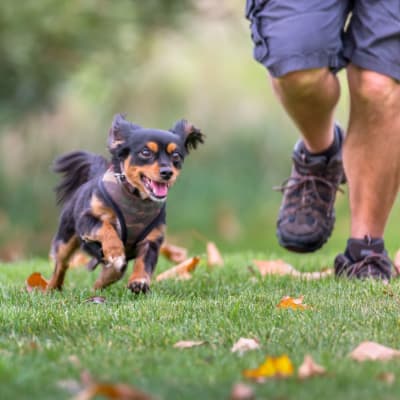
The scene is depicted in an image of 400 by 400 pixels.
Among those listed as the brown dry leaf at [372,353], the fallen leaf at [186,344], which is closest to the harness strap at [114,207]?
the fallen leaf at [186,344]

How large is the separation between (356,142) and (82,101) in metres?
7.23

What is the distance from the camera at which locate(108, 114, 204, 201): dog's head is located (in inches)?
159

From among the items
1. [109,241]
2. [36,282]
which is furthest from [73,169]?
[109,241]

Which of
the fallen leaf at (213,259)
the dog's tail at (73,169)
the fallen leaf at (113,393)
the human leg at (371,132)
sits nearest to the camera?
the fallen leaf at (113,393)

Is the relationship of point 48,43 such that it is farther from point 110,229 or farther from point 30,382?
point 30,382

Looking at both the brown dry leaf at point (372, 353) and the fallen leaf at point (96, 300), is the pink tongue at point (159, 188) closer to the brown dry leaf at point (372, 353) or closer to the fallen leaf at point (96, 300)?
the fallen leaf at point (96, 300)

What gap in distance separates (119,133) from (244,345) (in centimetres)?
160

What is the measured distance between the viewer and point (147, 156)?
408cm

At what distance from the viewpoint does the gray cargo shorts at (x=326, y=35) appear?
4.22 metres

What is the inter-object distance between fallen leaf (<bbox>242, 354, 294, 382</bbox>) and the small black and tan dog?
1.62 m

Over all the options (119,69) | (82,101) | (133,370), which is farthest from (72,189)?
(82,101)

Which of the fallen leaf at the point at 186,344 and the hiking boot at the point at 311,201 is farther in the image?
the hiking boot at the point at 311,201

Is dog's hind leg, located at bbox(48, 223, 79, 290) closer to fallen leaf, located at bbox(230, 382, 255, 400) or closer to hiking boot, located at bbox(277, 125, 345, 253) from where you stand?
hiking boot, located at bbox(277, 125, 345, 253)

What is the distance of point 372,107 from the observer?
14.2ft
